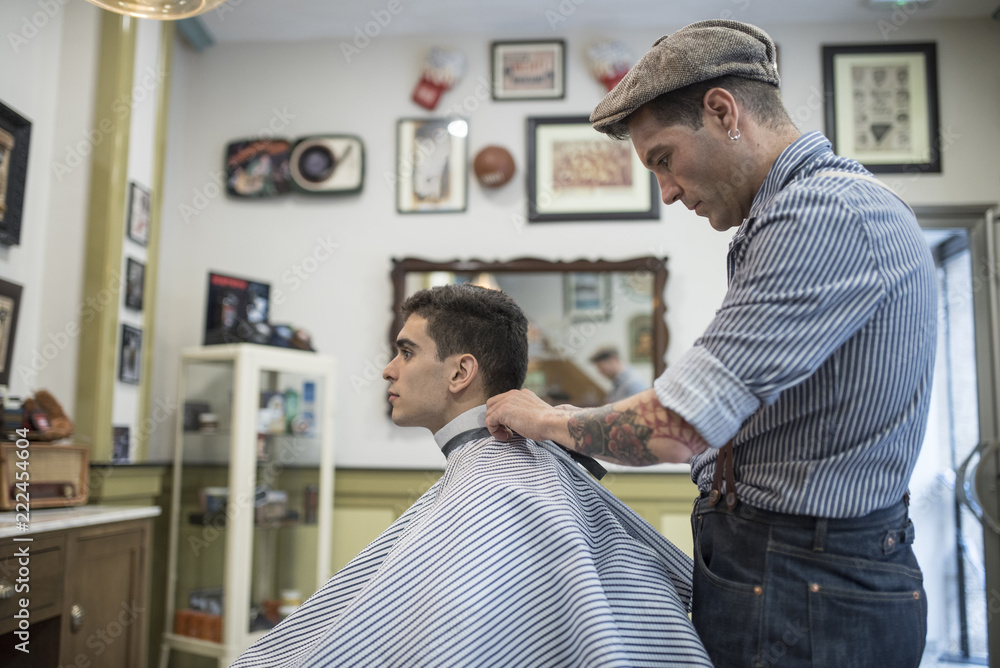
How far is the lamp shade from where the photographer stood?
2.11 meters

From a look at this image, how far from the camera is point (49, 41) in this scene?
10.3 ft

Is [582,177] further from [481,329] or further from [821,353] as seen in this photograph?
[821,353]

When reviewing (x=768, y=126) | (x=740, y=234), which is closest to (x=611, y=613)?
(x=740, y=234)

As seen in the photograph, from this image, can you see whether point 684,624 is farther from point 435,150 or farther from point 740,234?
point 435,150

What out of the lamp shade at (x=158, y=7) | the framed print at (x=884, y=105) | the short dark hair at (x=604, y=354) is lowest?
the short dark hair at (x=604, y=354)

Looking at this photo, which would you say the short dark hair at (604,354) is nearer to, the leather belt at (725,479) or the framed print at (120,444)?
the framed print at (120,444)

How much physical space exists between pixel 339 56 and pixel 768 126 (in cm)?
340

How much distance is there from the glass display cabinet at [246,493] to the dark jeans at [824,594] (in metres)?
2.72

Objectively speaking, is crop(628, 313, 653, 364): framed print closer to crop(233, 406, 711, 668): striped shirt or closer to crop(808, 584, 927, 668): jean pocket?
crop(233, 406, 711, 668): striped shirt

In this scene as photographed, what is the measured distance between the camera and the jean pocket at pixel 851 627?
A: 106 centimetres

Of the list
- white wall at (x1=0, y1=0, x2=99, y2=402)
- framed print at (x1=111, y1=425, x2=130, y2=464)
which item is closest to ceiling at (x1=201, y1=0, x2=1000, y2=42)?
white wall at (x1=0, y1=0, x2=99, y2=402)

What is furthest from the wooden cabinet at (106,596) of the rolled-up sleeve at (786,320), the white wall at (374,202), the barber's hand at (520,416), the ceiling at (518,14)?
the ceiling at (518,14)

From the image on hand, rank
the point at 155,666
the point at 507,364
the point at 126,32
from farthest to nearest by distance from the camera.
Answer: the point at 155,666 < the point at 126,32 < the point at 507,364

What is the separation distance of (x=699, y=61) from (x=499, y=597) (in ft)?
2.70
